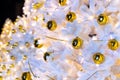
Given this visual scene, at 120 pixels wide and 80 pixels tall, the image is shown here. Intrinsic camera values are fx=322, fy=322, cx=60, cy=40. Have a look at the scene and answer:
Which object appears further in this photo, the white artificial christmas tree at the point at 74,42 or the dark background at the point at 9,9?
the dark background at the point at 9,9

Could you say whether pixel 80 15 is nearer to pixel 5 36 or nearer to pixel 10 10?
pixel 5 36

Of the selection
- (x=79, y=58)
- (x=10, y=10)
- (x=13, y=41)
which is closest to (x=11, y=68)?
(x=13, y=41)

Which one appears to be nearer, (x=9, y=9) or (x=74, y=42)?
(x=74, y=42)

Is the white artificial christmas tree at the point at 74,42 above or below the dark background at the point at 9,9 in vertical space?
below

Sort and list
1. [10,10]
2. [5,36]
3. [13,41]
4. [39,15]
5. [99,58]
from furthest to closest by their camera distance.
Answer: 1. [10,10]
2. [5,36]
3. [13,41]
4. [39,15]
5. [99,58]

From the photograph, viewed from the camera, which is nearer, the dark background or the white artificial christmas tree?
the white artificial christmas tree

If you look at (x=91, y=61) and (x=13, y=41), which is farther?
(x=13, y=41)

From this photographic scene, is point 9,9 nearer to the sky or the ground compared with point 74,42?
nearer to the sky

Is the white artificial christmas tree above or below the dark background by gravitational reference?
below
